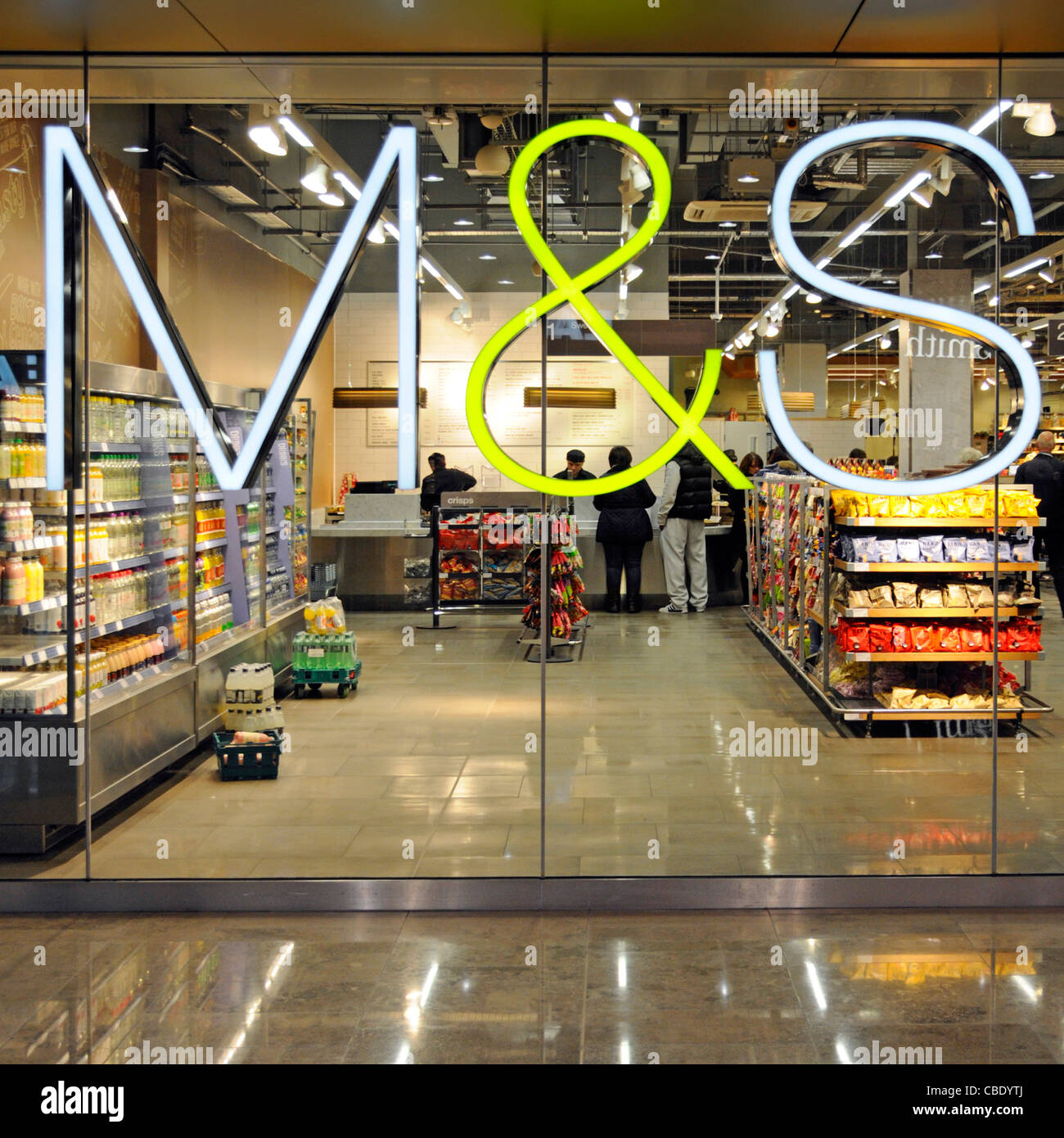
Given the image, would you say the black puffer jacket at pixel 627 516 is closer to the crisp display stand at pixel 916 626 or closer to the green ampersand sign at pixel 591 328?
the green ampersand sign at pixel 591 328

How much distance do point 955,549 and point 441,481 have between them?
334cm

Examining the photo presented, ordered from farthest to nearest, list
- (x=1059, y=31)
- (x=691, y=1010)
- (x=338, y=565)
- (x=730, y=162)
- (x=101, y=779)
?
(x=338, y=565)
(x=101, y=779)
(x=730, y=162)
(x=1059, y=31)
(x=691, y=1010)

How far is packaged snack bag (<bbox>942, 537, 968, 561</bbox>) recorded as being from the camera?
665 cm

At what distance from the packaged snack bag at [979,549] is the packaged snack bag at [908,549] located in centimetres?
28

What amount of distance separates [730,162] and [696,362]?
0.88 m

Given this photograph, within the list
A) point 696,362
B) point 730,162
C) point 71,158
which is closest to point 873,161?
point 730,162

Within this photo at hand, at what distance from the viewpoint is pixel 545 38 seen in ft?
14.0

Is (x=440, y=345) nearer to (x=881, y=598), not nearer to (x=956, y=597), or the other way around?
(x=881, y=598)

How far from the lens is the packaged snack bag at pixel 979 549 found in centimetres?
663

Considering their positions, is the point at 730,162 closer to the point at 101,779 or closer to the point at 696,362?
the point at 696,362

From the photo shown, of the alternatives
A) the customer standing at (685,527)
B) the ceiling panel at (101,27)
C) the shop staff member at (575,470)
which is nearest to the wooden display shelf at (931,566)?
the customer standing at (685,527)

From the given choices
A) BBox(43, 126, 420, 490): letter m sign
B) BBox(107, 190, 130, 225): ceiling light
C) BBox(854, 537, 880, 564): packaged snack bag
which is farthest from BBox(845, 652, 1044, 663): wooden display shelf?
BBox(107, 190, 130, 225): ceiling light

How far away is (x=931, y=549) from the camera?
666cm

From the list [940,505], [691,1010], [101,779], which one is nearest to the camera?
[691,1010]
